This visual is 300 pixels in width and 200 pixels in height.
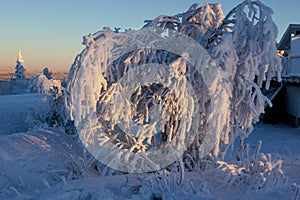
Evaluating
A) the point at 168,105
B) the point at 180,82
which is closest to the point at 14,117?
the point at 168,105

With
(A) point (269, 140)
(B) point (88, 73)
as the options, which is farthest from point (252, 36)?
(A) point (269, 140)

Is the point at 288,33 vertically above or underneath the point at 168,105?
above

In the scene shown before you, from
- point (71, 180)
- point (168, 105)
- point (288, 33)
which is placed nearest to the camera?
point (71, 180)

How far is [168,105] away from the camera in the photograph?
5.62m

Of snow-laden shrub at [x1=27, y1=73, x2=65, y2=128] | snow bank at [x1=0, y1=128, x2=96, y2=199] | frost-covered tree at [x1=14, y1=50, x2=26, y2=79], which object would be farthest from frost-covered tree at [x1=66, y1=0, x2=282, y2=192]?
frost-covered tree at [x1=14, y1=50, x2=26, y2=79]

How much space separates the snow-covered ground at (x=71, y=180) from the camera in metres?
3.75

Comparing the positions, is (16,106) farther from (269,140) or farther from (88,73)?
(88,73)

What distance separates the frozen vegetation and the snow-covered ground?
0.11 ft

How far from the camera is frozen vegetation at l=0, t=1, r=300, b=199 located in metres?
4.89

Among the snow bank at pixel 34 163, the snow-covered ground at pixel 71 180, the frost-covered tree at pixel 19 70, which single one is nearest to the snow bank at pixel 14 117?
the snow-covered ground at pixel 71 180

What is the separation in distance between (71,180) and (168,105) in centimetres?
211

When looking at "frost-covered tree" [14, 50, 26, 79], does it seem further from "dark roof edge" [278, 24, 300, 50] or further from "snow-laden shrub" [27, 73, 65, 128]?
"dark roof edge" [278, 24, 300, 50]

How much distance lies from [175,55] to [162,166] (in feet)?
6.78

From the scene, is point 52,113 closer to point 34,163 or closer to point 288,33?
point 34,163
